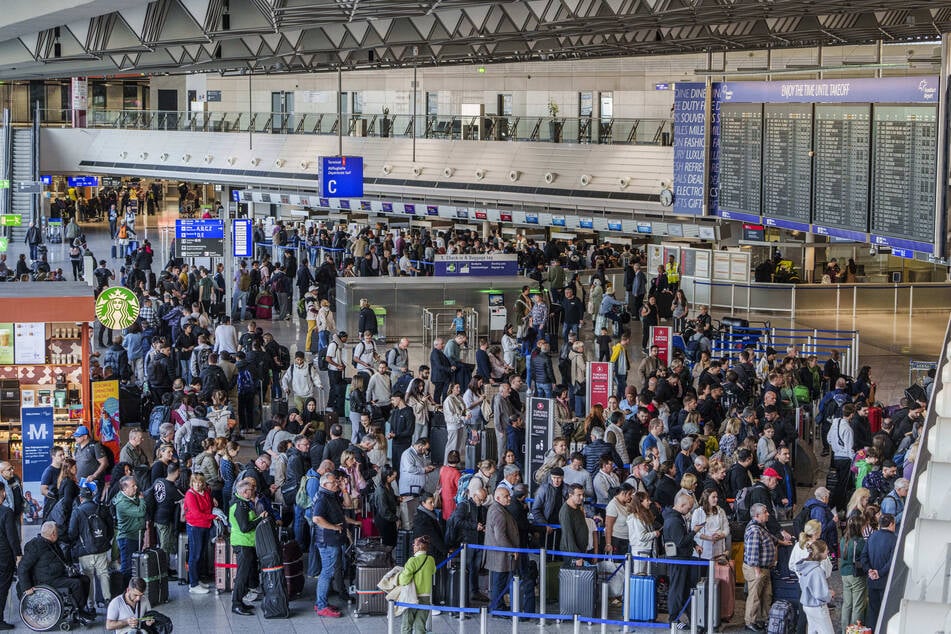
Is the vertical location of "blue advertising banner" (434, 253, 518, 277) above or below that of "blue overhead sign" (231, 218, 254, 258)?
below

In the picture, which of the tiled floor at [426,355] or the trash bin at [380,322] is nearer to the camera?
the tiled floor at [426,355]

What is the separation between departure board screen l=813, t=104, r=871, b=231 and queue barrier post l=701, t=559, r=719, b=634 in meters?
7.71

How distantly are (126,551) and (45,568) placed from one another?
4.53ft

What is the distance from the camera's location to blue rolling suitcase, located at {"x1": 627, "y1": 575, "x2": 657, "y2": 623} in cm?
1238

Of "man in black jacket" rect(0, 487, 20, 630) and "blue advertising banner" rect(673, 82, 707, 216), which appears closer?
"man in black jacket" rect(0, 487, 20, 630)

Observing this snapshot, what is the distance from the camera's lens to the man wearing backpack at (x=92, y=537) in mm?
12891

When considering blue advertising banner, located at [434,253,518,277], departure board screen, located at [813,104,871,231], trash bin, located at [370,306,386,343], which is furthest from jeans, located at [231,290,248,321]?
departure board screen, located at [813,104,871,231]

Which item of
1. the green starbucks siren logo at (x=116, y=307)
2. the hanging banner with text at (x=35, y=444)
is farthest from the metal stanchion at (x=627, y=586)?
the green starbucks siren logo at (x=116, y=307)

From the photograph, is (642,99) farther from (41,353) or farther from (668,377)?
(41,353)

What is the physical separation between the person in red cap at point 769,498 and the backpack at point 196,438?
6.24 m

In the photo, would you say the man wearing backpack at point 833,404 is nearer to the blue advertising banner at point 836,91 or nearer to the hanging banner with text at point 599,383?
the hanging banner with text at point 599,383

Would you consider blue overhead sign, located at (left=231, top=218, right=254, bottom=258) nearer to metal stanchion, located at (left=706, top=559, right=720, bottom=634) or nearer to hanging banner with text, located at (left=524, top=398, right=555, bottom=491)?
hanging banner with text, located at (left=524, top=398, right=555, bottom=491)

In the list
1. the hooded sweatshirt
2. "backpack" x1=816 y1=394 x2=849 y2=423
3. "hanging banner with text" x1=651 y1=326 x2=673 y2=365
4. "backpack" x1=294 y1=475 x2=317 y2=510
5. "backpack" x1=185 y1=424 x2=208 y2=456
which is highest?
"hanging banner with text" x1=651 y1=326 x2=673 y2=365

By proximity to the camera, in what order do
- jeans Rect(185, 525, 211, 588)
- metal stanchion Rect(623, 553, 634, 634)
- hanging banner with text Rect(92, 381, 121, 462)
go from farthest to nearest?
hanging banner with text Rect(92, 381, 121, 462) < jeans Rect(185, 525, 211, 588) < metal stanchion Rect(623, 553, 634, 634)
